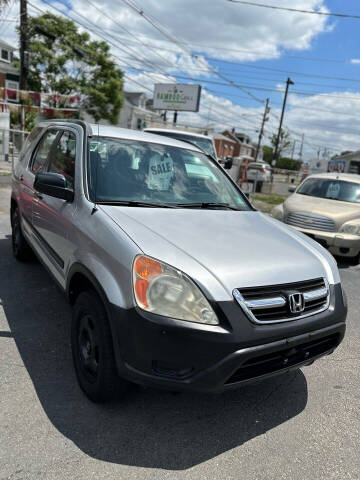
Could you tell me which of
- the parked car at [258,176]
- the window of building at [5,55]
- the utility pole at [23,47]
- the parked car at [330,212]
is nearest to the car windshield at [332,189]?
the parked car at [330,212]

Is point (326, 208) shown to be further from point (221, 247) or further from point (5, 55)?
point (5, 55)

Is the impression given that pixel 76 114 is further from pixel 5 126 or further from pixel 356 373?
pixel 356 373

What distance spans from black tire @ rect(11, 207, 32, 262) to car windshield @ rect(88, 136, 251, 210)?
7.04 ft

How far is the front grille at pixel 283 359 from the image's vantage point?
213 centimetres

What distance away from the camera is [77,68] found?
32469 millimetres

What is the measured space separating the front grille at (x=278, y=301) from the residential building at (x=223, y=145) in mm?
65181

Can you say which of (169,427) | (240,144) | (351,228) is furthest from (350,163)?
(240,144)

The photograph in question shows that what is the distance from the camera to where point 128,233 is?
234cm

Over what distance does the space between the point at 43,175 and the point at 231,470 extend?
2358 mm

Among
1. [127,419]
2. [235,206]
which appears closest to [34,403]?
[127,419]

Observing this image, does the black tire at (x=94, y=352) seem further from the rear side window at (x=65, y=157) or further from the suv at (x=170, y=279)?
the rear side window at (x=65, y=157)

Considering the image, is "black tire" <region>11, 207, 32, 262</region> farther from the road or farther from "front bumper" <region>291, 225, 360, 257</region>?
"front bumper" <region>291, 225, 360, 257</region>

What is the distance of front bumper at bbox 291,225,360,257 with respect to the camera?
6.77 meters

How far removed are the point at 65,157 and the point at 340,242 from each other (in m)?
5.11
